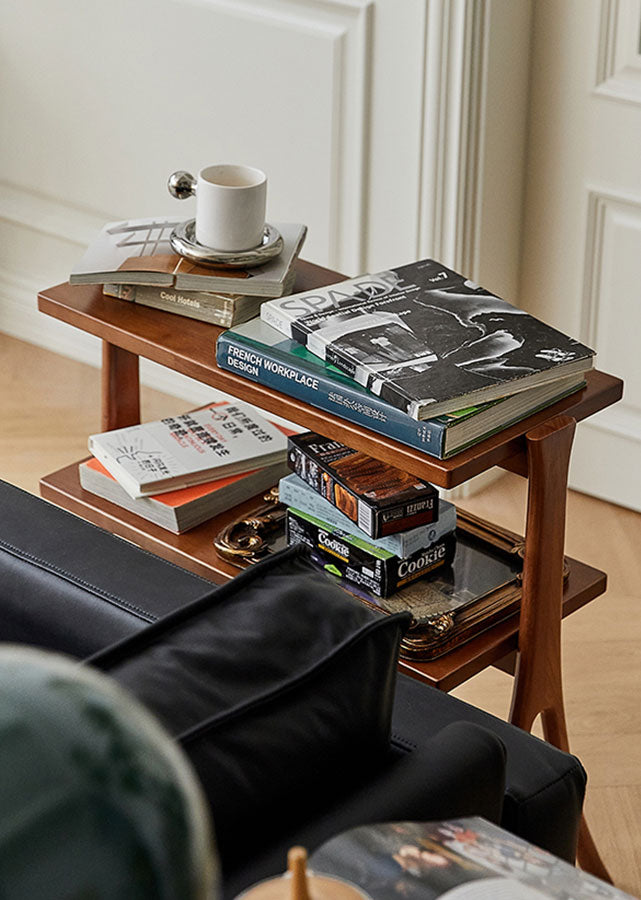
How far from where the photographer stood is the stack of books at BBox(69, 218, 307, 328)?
169 cm

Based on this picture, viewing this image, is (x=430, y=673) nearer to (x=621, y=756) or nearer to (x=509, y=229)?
(x=621, y=756)

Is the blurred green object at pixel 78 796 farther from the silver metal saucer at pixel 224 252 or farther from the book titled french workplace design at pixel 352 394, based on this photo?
the silver metal saucer at pixel 224 252

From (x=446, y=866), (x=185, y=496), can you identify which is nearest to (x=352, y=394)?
(x=185, y=496)

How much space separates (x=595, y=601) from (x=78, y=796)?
2.04 m

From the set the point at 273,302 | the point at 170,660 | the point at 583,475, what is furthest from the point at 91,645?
the point at 583,475

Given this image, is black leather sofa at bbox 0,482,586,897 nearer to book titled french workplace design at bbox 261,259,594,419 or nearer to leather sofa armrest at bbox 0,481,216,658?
leather sofa armrest at bbox 0,481,216,658

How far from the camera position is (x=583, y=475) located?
2.68 meters

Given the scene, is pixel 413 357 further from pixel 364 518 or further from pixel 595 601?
pixel 595 601

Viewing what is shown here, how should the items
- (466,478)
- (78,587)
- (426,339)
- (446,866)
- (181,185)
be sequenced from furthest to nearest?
(181,185) → (426,339) → (466,478) → (78,587) → (446,866)

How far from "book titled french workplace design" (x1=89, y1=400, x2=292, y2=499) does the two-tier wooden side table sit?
0.06m

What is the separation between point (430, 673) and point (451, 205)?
120cm

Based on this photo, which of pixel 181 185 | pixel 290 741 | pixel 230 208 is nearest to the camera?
pixel 290 741

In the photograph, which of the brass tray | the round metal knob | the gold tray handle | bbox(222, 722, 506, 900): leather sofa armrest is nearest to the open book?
bbox(222, 722, 506, 900): leather sofa armrest

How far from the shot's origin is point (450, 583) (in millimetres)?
1630
